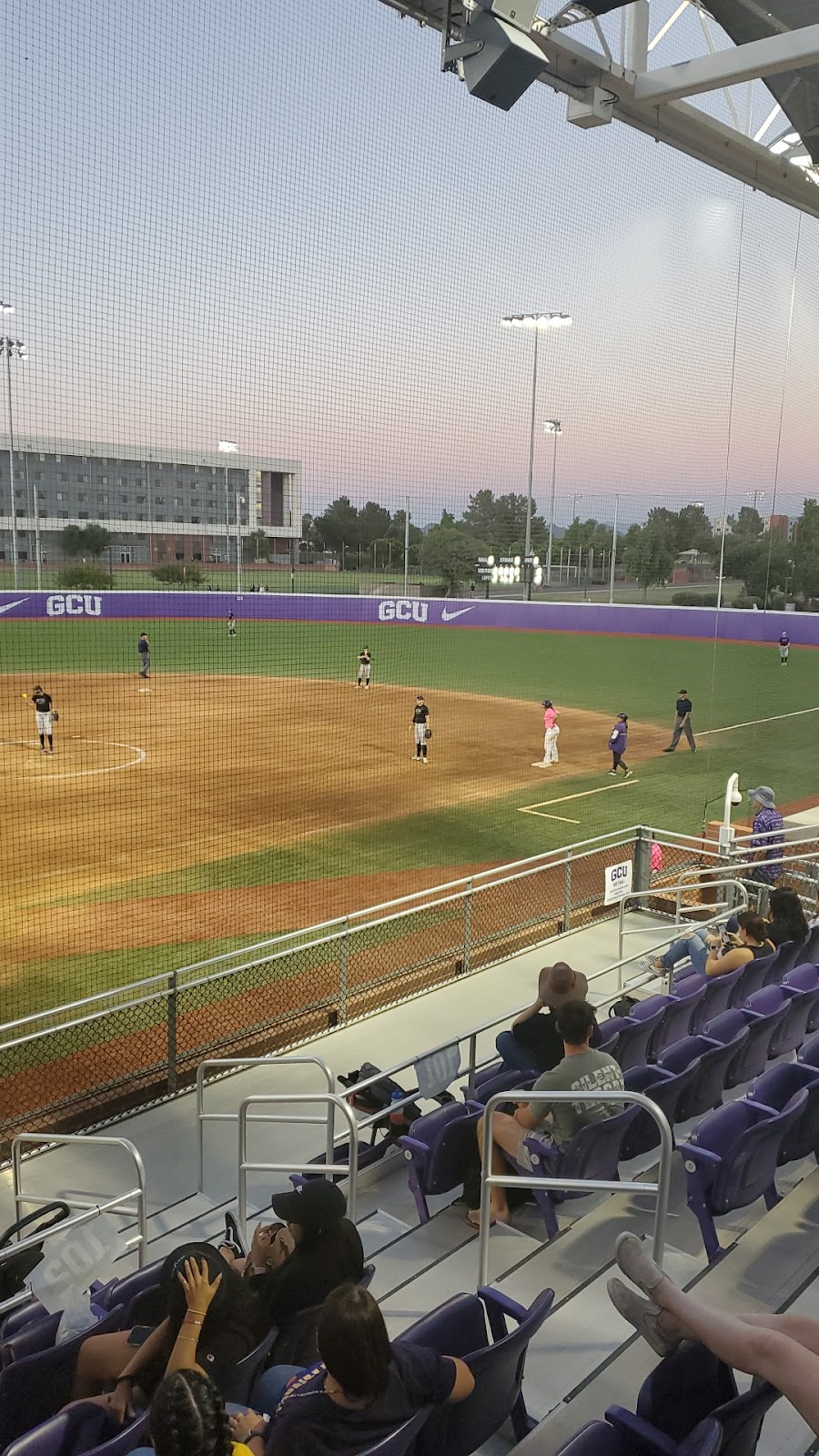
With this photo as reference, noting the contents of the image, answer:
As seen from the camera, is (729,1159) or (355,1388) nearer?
(355,1388)

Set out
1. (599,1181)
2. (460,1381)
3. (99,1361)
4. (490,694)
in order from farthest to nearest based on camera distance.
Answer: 1. (490,694)
2. (599,1181)
3. (99,1361)
4. (460,1381)

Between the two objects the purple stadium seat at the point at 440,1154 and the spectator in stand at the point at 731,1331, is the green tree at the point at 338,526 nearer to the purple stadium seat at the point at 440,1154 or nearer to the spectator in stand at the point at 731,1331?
the purple stadium seat at the point at 440,1154

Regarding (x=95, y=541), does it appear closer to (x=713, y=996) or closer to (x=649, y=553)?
(x=649, y=553)

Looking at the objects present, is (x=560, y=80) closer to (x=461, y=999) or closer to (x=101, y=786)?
(x=461, y=999)

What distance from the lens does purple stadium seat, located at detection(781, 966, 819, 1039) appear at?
4.95 m

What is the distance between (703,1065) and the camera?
4039mm

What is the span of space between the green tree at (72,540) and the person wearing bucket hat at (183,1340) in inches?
450

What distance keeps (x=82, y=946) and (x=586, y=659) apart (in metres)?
19.9

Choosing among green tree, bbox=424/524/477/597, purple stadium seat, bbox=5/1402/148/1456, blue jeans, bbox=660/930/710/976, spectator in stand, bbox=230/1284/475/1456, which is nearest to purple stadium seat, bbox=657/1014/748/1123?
blue jeans, bbox=660/930/710/976

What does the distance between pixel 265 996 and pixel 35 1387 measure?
6.20 metres

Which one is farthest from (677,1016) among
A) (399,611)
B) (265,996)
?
(399,611)

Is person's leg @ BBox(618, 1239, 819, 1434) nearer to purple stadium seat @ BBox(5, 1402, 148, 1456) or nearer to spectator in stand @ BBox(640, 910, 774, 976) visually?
purple stadium seat @ BBox(5, 1402, 148, 1456)

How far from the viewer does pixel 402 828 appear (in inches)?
585

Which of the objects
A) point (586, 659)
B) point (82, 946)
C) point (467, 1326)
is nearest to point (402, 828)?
point (82, 946)
